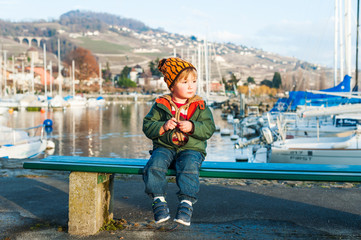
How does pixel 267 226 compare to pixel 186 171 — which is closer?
pixel 186 171

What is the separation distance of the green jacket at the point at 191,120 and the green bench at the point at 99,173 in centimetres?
25

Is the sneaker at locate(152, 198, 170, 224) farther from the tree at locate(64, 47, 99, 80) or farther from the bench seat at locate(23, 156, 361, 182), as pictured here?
the tree at locate(64, 47, 99, 80)

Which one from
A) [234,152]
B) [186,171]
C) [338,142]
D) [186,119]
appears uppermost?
[186,119]

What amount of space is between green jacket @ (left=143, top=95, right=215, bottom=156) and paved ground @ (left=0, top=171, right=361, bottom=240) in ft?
2.80

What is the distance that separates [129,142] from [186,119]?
22.5 m

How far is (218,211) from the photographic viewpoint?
5090 millimetres

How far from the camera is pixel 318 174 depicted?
12.9 feet

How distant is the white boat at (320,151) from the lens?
1323 cm

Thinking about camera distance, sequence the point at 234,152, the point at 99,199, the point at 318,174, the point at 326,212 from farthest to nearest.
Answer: the point at 234,152 < the point at 326,212 < the point at 99,199 < the point at 318,174

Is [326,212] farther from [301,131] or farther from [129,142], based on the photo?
[129,142]

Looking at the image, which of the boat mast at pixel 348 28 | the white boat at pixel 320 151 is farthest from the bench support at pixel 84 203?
the boat mast at pixel 348 28

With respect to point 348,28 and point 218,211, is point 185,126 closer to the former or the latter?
point 218,211

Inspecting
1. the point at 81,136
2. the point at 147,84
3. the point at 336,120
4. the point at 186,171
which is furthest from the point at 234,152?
the point at 147,84

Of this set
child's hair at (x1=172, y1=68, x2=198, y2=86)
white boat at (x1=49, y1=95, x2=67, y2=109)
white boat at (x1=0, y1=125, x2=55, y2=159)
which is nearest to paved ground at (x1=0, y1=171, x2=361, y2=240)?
child's hair at (x1=172, y1=68, x2=198, y2=86)
